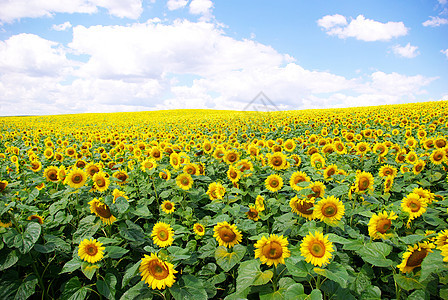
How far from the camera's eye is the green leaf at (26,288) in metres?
2.47

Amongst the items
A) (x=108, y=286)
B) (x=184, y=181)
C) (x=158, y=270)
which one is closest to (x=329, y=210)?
(x=158, y=270)

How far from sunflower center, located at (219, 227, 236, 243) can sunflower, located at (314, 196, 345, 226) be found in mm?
939

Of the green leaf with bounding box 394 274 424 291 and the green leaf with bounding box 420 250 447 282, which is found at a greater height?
the green leaf with bounding box 420 250 447 282

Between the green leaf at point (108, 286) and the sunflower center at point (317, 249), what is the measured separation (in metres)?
1.99

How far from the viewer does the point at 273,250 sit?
2.23 metres

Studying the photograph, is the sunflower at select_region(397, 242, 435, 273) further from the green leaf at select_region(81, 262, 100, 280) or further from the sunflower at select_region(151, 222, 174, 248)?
the green leaf at select_region(81, 262, 100, 280)

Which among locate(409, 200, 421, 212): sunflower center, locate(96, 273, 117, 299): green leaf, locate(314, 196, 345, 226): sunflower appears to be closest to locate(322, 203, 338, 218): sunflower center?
locate(314, 196, 345, 226): sunflower

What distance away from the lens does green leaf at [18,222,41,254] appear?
2398 millimetres

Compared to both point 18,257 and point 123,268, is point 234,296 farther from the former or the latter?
point 18,257

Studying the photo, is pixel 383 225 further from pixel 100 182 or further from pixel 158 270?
pixel 100 182

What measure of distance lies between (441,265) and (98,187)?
3601 millimetres

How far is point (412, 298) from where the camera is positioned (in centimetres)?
208

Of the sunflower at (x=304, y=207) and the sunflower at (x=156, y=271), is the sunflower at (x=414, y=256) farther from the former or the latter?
the sunflower at (x=156, y=271)

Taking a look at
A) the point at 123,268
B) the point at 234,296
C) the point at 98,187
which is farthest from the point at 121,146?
the point at 234,296
